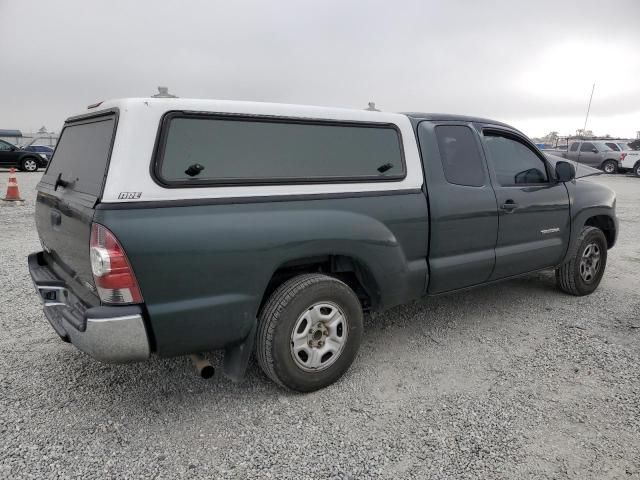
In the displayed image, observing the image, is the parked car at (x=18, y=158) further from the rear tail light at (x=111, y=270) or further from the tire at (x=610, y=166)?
the tire at (x=610, y=166)

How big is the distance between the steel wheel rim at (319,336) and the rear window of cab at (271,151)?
840 mm

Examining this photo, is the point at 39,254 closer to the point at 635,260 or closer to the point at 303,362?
the point at 303,362

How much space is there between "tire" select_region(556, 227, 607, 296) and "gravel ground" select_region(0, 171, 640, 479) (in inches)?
27.8

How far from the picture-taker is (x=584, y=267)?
5031mm

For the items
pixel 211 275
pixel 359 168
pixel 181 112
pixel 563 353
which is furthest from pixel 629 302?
pixel 181 112

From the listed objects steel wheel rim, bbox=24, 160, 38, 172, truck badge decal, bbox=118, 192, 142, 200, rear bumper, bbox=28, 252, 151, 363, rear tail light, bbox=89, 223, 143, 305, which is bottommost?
steel wheel rim, bbox=24, 160, 38, 172

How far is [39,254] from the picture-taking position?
3.65 meters

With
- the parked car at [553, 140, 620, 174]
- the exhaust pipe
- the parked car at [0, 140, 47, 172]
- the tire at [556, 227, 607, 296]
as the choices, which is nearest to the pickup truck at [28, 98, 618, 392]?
the exhaust pipe

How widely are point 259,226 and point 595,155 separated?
25.1 m

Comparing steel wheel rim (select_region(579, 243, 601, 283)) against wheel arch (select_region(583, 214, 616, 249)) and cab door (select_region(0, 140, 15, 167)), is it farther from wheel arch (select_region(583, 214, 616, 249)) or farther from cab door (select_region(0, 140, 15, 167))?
cab door (select_region(0, 140, 15, 167))

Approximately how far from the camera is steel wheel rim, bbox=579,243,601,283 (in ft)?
16.4

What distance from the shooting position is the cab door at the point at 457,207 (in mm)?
3582

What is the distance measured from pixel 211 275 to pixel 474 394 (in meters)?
1.88

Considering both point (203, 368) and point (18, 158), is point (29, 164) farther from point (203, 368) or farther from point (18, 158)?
point (203, 368)
